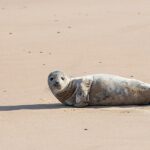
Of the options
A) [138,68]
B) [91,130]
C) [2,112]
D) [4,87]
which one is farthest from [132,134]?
[138,68]

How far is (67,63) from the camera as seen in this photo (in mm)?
11648

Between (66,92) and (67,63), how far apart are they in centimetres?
278

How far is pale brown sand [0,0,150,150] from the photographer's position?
277 inches

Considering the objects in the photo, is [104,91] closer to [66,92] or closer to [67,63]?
[66,92]

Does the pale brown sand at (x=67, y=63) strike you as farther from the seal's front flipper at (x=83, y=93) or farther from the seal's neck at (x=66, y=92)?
the seal's front flipper at (x=83, y=93)

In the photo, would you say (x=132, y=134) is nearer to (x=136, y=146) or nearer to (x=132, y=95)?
(x=136, y=146)


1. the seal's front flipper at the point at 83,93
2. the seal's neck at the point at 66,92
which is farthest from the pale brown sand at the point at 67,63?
the seal's front flipper at the point at 83,93

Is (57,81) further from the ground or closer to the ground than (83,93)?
further from the ground

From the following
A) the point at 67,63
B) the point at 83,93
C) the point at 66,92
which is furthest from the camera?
the point at 67,63

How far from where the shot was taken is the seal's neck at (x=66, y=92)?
888 cm

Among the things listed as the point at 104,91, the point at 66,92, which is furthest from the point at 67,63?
the point at 104,91

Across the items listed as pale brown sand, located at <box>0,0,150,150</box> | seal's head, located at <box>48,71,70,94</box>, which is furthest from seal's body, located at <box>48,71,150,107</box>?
pale brown sand, located at <box>0,0,150,150</box>

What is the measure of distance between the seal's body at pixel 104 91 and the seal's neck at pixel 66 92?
2 centimetres

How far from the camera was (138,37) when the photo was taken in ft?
43.8
